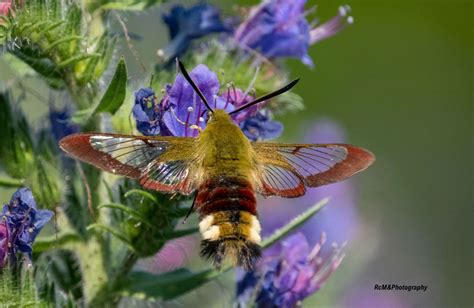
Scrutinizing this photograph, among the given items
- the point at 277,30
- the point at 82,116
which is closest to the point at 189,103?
the point at 82,116

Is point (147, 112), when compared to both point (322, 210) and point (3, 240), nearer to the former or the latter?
point (3, 240)

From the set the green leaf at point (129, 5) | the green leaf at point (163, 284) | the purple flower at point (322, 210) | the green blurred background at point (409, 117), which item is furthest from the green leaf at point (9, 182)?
the green blurred background at point (409, 117)

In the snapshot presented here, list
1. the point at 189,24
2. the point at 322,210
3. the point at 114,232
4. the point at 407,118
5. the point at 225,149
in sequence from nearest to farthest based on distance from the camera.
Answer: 1. the point at 225,149
2. the point at 114,232
3. the point at 189,24
4. the point at 322,210
5. the point at 407,118

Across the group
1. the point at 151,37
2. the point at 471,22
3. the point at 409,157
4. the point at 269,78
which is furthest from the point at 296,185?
the point at 409,157

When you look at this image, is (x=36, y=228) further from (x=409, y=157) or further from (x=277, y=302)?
(x=409, y=157)

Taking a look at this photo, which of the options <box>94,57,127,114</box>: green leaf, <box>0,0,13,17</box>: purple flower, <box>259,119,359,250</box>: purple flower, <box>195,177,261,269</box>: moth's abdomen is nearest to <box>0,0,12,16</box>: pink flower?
<box>0,0,13,17</box>: purple flower

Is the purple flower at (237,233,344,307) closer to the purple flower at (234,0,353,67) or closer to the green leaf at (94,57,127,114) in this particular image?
the purple flower at (234,0,353,67)
